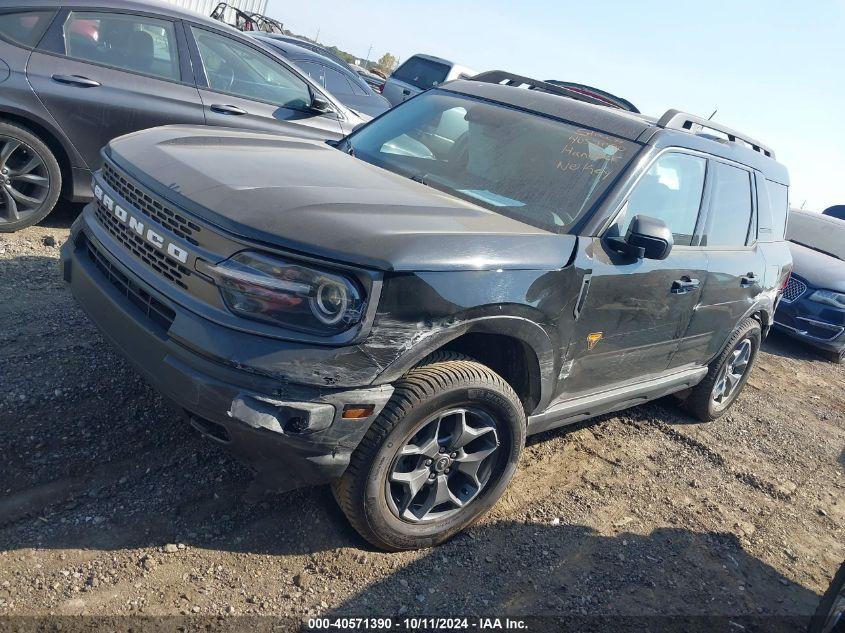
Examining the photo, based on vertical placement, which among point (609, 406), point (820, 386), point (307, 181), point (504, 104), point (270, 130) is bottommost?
point (820, 386)

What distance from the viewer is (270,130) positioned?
610 cm

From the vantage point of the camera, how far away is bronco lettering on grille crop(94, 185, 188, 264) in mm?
2552

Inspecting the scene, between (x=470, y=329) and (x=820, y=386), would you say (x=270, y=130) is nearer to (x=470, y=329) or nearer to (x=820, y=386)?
(x=470, y=329)

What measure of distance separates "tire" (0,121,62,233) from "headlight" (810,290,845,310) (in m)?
8.01

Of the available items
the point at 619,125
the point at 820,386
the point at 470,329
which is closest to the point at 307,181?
the point at 470,329

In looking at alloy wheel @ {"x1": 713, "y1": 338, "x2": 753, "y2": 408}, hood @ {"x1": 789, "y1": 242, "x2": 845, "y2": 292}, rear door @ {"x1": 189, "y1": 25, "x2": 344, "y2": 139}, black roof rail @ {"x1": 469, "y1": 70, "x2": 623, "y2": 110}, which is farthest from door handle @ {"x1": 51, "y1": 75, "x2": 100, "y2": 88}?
hood @ {"x1": 789, "y1": 242, "x2": 845, "y2": 292}

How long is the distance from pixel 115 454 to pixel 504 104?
9.11 feet

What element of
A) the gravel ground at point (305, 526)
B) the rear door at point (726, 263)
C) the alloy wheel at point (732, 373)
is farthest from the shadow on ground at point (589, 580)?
the alloy wheel at point (732, 373)

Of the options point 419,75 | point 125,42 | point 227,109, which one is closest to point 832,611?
point 227,109

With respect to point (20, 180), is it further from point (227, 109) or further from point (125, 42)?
point (227, 109)

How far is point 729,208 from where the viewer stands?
174 inches

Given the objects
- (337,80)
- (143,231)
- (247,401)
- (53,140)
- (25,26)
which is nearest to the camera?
(247,401)

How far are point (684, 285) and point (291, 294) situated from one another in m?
2.42

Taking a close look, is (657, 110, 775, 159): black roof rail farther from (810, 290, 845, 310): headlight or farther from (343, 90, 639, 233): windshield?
(810, 290, 845, 310): headlight
